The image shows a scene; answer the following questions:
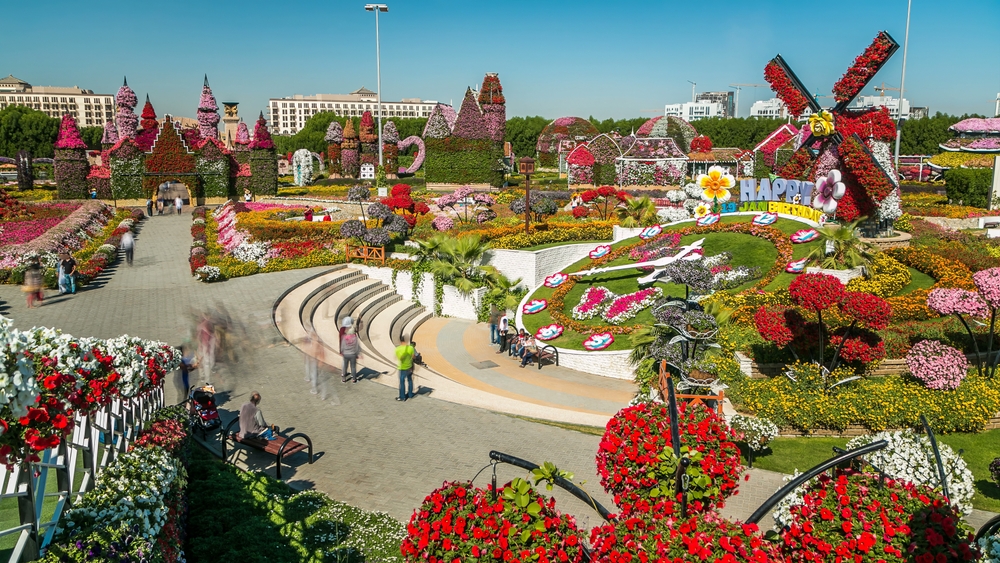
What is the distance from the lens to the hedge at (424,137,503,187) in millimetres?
48281

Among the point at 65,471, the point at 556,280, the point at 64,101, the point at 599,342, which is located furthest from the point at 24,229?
the point at 64,101

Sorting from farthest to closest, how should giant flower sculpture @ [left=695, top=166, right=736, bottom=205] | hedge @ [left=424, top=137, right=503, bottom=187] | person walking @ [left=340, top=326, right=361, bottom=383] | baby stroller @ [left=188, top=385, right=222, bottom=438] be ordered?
hedge @ [left=424, top=137, right=503, bottom=187]
giant flower sculpture @ [left=695, top=166, right=736, bottom=205]
person walking @ [left=340, top=326, right=361, bottom=383]
baby stroller @ [left=188, top=385, right=222, bottom=438]

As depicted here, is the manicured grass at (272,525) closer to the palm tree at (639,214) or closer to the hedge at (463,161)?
the palm tree at (639,214)

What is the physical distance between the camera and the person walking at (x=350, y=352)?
12992 mm

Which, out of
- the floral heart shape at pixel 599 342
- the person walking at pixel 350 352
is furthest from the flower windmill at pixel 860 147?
the person walking at pixel 350 352

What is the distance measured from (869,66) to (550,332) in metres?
12.6

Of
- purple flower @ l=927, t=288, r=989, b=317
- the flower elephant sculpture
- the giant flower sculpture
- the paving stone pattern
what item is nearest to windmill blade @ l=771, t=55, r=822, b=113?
the giant flower sculpture

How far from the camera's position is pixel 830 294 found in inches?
484

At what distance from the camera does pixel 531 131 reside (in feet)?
290

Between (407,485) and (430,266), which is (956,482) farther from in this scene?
(430,266)

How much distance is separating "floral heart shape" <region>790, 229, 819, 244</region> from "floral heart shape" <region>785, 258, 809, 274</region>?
1.76 metres

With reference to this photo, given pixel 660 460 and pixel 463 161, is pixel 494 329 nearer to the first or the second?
pixel 660 460

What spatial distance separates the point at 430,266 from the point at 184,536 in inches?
630

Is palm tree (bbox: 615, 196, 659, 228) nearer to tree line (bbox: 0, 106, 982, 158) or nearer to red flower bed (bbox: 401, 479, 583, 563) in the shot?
red flower bed (bbox: 401, 479, 583, 563)
